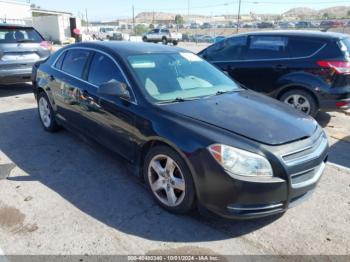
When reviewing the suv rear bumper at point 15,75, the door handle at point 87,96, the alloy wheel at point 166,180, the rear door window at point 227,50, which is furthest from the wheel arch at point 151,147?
the suv rear bumper at point 15,75

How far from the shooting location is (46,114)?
17.9 ft

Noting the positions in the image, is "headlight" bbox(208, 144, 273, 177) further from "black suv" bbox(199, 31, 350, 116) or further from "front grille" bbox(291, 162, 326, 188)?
"black suv" bbox(199, 31, 350, 116)

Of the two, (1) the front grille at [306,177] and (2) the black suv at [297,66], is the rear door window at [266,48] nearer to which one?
(2) the black suv at [297,66]

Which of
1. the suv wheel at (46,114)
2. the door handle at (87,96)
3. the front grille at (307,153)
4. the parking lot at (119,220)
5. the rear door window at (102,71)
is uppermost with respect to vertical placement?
the rear door window at (102,71)

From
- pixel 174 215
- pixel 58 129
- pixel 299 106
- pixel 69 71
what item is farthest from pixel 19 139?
pixel 299 106

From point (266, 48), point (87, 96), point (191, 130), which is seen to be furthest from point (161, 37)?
point (191, 130)

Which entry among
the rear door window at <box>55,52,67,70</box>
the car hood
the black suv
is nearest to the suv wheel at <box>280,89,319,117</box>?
the black suv

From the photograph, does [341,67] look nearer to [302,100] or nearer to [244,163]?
[302,100]

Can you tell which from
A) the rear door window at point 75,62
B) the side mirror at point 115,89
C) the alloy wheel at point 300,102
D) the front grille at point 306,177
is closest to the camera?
the front grille at point 306,177

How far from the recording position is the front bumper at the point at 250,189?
8.48ft

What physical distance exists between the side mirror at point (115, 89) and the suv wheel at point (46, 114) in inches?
84.9

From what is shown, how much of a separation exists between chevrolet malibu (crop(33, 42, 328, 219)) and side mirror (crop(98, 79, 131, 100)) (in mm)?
11

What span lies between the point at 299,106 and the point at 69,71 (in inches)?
159

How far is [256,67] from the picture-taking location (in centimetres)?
626
